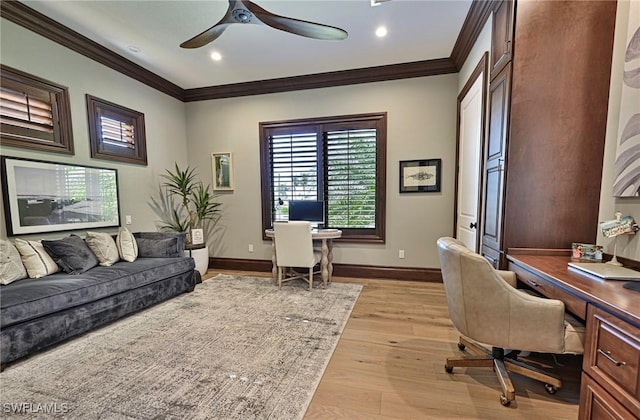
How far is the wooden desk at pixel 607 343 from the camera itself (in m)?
0.94

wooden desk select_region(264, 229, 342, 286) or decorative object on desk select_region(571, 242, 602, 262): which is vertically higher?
decorative object on desk select_region(571, 242, 602, 262)

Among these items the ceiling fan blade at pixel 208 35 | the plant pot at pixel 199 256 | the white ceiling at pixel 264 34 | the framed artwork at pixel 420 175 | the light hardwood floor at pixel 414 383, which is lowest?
the light hardwood floor at pixel 414 383

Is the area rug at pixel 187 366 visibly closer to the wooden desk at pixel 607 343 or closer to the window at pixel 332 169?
the wooden desk at pixel 607 343

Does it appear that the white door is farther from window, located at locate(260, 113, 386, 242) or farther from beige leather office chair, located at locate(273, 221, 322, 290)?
beige leather office chair, located at locate(273, 221, 322, 290)

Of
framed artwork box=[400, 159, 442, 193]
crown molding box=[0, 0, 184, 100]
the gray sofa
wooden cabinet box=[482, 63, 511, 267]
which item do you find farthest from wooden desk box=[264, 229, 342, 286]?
crown molding box=[0, 0, 184, 100]

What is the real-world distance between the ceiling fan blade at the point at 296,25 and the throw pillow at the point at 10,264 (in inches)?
108

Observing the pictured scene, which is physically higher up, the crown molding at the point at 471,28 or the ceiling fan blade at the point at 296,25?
the crown molding at the point at 471,28

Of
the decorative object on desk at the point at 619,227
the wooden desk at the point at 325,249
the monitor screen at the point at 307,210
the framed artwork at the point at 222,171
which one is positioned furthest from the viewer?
the framed artwork at the point at 222,171

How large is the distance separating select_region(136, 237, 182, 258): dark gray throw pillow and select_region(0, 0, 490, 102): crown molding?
2.22 m

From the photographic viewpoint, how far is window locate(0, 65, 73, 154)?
2365mm

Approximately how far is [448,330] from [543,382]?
759 mm

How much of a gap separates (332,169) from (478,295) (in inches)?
109

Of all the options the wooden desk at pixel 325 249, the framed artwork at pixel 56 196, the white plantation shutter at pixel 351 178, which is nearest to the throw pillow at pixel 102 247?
the framed artwork at pixel 56 196

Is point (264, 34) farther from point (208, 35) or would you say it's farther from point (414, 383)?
point (414, 383)
